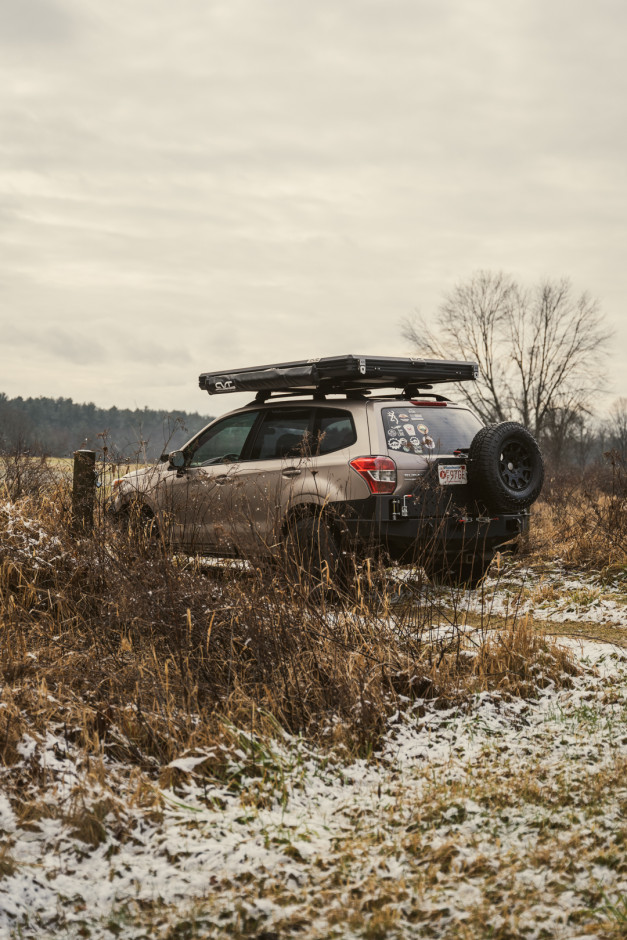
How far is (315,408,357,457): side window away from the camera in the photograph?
24.5ft

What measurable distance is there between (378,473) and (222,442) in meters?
2.12

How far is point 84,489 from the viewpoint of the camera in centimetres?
698

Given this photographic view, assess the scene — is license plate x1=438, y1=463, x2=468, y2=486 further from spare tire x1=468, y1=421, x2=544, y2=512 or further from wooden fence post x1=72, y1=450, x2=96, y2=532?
wooden fence post x1=72, y1=450, x2=96, y2=532

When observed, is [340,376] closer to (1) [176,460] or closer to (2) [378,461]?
(2) [378,461]

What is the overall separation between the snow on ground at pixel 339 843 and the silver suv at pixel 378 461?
2.68m

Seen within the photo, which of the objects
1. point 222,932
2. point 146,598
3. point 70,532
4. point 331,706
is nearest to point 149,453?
point 70,532

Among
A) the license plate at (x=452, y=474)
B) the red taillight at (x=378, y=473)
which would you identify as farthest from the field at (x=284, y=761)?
the license plate at (x=452, y=474)

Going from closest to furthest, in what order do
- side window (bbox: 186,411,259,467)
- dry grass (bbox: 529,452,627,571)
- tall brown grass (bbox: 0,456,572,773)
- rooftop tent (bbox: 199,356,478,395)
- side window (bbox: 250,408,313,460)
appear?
tall brown grass (bbox: 0,456,572,773)
rooftop tent (bbox: 199,356,478,395)
side window (bbox: 250,408,313,460)
side window (bbox: 186,411,259,467)
dry grass (bbox: 529,452,627,571)

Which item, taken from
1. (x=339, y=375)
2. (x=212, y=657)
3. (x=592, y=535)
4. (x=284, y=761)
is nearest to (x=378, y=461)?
(x=339, y=375)

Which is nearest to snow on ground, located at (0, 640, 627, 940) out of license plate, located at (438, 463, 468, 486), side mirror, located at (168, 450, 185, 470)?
license plate, located at (438, 463, 468, 486)

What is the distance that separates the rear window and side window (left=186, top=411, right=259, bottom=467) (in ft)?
5.18

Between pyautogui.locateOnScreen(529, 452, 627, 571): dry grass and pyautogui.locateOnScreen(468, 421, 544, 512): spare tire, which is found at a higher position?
pyautogui.locateOnScreen(468, 421, 544, 512): spare tire

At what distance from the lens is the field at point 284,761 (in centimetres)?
293

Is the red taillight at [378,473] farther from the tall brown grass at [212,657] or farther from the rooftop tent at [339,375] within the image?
the tall brown grass at [212,657]
